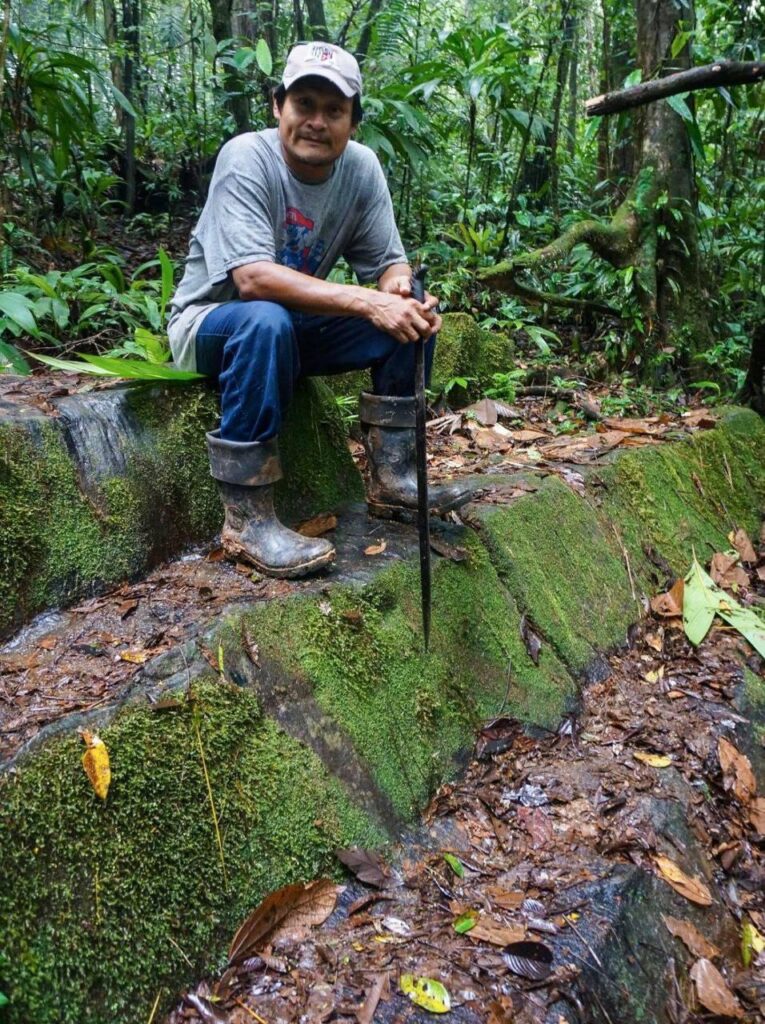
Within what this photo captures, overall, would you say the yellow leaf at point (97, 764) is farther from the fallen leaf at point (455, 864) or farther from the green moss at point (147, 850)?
the fallen leaf at point (455, 864)

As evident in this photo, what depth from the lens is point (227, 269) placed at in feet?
8.87

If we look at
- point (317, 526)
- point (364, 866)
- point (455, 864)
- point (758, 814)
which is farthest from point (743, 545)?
point (364, 866)

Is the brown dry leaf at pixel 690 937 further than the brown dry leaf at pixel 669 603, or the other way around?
the brown dry leaf at pixel 669 603

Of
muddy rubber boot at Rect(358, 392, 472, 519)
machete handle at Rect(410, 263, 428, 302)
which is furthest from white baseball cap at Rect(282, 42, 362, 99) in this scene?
muddy rubber boot at Rect(358, 392, 472, 519)

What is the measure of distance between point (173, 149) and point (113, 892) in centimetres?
708

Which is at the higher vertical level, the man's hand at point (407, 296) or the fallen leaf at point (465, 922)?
the man's hand at point (407, 296)

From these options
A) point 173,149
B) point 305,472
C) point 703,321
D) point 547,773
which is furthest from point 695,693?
point 173,149

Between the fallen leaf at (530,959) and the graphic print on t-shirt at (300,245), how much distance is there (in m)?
2.33

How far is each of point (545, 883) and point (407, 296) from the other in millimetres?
1951

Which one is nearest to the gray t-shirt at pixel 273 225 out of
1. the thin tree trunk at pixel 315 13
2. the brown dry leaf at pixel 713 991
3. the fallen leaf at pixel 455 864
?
the fallen leaf at pixel 455 864

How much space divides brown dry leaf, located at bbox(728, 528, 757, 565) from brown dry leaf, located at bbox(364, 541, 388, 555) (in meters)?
2.49

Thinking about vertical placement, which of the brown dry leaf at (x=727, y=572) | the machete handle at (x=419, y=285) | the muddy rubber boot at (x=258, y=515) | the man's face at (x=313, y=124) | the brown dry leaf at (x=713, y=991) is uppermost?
the man's face at (x=313, y=124)

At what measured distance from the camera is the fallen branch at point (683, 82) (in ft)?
10.9

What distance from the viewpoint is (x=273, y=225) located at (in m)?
2.95
